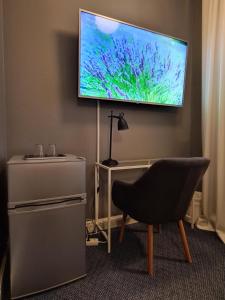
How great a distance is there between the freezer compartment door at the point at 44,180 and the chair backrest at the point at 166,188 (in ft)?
1.40

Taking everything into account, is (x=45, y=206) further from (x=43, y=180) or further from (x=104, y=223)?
(x=104, y=223)

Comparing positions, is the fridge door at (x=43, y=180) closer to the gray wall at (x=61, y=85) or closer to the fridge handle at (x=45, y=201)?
the fridge handle at (x=45, y=201)

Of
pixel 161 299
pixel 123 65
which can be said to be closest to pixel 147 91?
pixel 123 65

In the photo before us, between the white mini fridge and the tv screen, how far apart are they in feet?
2.63

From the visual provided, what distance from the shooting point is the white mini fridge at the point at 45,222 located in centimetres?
113

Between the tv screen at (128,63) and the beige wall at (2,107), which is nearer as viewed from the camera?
the beige wall at (2,107)

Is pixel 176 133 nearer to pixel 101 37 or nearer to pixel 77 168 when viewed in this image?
pixel 101 37

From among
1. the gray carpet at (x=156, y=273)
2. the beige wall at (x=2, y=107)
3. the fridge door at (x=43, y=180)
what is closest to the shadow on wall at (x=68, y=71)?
the beige wall at (x=2, y=107)

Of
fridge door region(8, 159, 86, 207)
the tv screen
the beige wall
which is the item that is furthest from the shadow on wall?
fridge door region(8, 159, 86, 207)

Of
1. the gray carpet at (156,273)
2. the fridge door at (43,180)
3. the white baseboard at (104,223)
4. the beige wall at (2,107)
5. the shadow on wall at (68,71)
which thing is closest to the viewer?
the fridge door at (43,180)

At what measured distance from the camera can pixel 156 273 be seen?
4.65 feet

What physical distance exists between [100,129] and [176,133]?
1023 mm

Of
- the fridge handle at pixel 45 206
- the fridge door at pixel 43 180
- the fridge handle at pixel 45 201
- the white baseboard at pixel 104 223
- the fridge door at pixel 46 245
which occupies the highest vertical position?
the fridge door at pixel 43 180

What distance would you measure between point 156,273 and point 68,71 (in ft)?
5.77
